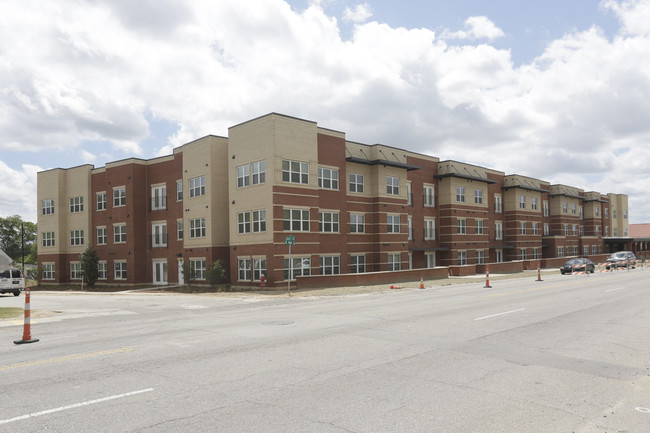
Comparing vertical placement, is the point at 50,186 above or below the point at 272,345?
above

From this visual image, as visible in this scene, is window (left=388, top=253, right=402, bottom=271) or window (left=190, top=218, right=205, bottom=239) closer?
window (left=190, top=218, right=205, bottom=239)

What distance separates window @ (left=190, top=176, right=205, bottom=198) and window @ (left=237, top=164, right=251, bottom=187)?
→ 15.4 feet

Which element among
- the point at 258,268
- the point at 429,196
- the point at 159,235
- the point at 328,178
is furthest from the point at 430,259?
the point at 159,235

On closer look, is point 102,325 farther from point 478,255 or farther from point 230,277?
point 478,255

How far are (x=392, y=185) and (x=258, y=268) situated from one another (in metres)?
14.9

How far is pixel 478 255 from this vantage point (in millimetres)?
50438

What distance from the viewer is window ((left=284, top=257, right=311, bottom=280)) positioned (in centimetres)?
3172

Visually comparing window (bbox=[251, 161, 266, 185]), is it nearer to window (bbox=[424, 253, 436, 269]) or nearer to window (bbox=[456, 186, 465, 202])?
window (bbox=[424, 253, 436, 269])

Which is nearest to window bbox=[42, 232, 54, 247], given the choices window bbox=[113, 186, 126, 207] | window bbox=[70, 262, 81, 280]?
window bbox=[70, 262, 81, 280]

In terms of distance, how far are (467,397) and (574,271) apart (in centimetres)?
4274

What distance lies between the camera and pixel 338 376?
A: 7.73 meters

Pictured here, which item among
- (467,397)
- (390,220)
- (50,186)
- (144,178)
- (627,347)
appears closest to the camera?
(467,397)

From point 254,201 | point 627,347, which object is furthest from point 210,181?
point 627,347

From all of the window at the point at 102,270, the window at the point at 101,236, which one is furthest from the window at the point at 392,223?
the window at the point at 102,270
